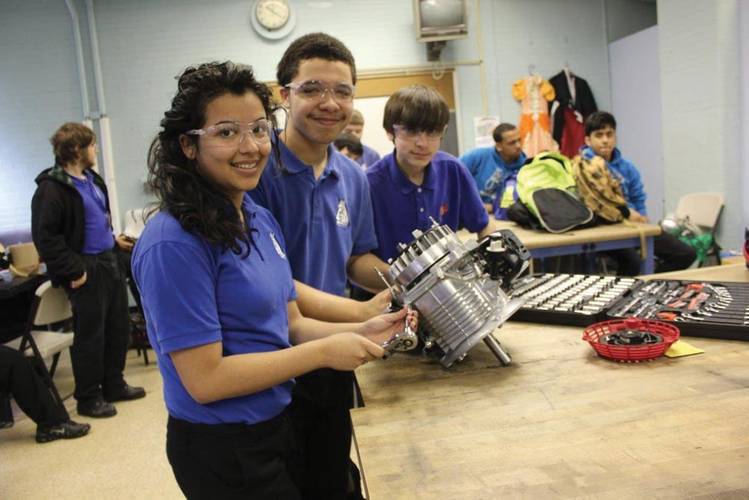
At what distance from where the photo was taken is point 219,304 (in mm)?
1107

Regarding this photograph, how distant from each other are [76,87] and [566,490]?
622 centimetres

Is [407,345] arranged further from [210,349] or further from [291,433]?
[210,349]

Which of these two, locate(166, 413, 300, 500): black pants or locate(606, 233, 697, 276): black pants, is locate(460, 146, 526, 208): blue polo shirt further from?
locate(166, 413, 300, 500): black pants

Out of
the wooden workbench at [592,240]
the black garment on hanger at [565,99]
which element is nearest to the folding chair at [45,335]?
the wooden workbench at [592,240]

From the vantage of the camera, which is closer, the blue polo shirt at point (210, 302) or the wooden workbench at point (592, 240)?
the blue polo shirt at point (210, 302)

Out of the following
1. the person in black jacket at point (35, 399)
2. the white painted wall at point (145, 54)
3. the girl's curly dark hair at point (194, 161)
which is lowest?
the person in black jacket at point (35, 399)

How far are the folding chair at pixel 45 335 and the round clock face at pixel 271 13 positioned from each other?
335 cm

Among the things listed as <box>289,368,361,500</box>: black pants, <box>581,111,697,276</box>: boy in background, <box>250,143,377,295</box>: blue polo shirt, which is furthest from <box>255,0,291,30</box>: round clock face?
<box>289,368,361,500</box>: black pants

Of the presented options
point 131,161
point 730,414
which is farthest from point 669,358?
point 131,161

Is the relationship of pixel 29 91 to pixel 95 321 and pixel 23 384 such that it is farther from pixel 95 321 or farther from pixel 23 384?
pixel 23 384

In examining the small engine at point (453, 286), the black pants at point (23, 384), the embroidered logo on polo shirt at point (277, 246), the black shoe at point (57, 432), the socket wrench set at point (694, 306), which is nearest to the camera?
the embroidered logo on polo shirt at point (277, 246)

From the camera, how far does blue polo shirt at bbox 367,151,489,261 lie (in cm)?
206

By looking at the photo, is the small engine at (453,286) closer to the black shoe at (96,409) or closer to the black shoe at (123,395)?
the black shoe at (96,409)

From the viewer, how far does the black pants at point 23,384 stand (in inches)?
128
